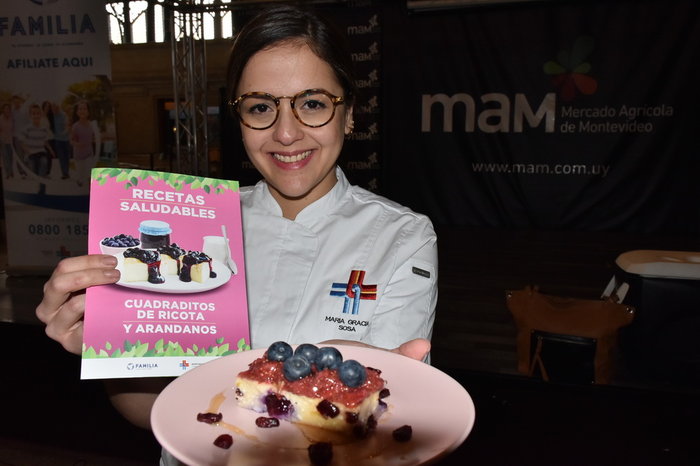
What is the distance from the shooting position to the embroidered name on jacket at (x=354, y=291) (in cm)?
150

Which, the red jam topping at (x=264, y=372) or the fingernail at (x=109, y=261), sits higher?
the fingernail at (x=109, y=261)

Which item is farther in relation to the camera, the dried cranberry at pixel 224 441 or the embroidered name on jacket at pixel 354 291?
the embroidered name on jacket at pixel 354 291

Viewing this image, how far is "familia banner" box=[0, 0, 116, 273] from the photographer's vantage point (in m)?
5.68

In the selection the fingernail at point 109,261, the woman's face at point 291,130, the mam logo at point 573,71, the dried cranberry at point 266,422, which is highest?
the mam logo at point 573,71

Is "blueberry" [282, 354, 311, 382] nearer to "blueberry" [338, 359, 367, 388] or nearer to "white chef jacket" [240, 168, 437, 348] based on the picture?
"blueberry" [338, 359, 367, 388]

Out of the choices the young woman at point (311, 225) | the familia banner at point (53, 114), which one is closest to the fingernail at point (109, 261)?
the young woman at point (311, 225)

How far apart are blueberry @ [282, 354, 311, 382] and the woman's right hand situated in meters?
0.36

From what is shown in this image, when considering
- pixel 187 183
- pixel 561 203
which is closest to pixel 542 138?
pixel 561 203

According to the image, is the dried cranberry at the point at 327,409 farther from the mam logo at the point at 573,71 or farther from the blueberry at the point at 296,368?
the mam logo at the point at 573,71

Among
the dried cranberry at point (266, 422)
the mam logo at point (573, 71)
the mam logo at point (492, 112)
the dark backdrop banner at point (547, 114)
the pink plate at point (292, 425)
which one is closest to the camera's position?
the pink plate at point (292, 425)

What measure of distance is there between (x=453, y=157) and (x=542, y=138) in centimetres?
142

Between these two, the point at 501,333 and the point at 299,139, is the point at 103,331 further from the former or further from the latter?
the point at 501,333

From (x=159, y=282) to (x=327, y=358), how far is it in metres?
0.36

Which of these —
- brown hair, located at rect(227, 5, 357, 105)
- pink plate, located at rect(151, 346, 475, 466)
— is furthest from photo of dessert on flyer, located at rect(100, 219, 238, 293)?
brown hair, located at rect(227, 5, 357, 105)
